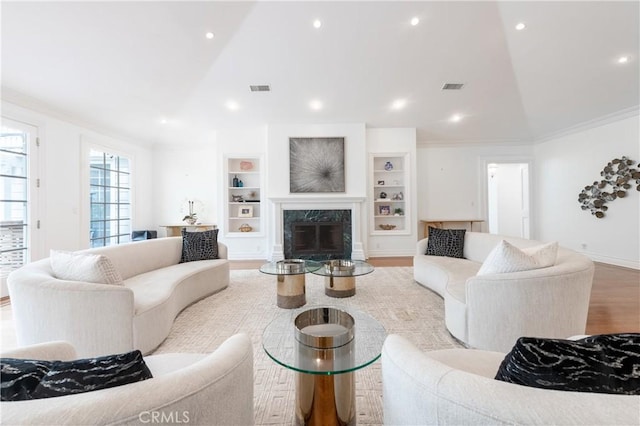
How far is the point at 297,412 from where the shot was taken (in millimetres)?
1361

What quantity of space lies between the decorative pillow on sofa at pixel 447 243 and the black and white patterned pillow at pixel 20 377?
149 inches

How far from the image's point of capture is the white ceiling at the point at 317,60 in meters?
2.97

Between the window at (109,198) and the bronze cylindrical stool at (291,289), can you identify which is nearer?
the bronze cylindrical stool at (291,289)

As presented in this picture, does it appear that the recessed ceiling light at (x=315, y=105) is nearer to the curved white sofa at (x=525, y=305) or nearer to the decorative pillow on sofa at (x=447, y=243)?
the decorative pillow on sofa at (x=447, y=243)

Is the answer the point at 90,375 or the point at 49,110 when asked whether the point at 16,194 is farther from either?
the point at 90,375

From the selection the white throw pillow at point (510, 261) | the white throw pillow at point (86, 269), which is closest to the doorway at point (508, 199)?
the white throw pillow at point (510, 261)

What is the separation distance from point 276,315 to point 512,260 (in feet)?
7.22

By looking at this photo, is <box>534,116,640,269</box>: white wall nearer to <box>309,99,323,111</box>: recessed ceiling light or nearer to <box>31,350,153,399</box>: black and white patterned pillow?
<box>309,99,323,111</box>: recessed ceiling light

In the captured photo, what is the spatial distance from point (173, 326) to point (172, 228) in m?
4.32

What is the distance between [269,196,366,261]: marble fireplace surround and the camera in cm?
548

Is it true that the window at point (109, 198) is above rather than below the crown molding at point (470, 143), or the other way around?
below

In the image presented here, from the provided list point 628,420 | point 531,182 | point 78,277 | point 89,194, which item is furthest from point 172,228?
point 531,182

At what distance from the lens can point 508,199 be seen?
7461 mm

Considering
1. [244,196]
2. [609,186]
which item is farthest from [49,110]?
[609,186]
